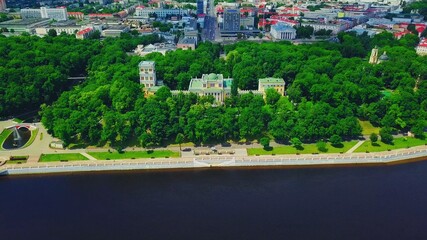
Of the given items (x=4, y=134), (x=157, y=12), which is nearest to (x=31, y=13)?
(x=157, y=12)

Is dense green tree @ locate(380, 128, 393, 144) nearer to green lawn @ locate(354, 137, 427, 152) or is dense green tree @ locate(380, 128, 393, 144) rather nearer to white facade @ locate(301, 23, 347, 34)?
green lawn @ locate(354, 137, 427, 152)

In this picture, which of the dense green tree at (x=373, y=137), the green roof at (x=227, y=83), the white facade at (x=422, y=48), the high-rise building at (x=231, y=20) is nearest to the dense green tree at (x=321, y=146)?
the dense green tree at (x=373, y=137)

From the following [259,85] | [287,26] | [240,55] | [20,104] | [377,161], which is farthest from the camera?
[287,26]

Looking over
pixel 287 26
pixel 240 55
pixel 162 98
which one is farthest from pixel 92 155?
pixel 287 26

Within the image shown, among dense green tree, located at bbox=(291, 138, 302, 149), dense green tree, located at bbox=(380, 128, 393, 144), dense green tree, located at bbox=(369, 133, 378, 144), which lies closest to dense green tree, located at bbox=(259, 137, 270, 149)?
dense green tree, located at bbox=(291, 138, 302, 149)

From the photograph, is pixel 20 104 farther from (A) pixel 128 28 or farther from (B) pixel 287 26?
(B) pixel 287 26

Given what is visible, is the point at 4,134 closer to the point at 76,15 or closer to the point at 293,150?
the point at 293,150
